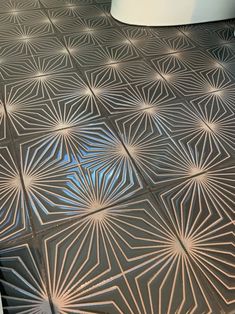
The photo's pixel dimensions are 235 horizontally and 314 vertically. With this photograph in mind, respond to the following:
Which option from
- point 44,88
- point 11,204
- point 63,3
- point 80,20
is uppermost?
point 63,3

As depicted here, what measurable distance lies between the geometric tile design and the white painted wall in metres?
0.12

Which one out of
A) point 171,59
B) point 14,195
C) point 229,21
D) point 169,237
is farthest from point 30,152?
point 229,21

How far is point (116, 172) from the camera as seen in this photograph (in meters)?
1.08

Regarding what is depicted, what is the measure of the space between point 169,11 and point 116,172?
3.96ft

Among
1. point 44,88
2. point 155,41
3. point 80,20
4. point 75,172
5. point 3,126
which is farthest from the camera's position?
point 80,20

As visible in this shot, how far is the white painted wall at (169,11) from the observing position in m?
1.77

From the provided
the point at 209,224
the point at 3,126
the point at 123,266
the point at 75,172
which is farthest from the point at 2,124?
the point at 209,224

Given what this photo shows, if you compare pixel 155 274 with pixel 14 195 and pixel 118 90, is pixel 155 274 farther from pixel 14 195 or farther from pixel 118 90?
pixel 118 90

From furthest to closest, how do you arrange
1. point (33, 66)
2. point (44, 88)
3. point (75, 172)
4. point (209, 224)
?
point (33, 66)
point (44, 88)
point (75, 172)
point (209, 224)

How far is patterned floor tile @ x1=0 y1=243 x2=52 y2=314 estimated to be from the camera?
770 mm

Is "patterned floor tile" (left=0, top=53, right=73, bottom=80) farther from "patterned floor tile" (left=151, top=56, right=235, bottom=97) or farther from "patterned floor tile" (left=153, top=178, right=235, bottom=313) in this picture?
"patterned floor tile" (left=153, top=178, right=235, bottom=313)

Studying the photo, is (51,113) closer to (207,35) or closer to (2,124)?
(2,124)

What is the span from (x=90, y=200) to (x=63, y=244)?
0.17 metres

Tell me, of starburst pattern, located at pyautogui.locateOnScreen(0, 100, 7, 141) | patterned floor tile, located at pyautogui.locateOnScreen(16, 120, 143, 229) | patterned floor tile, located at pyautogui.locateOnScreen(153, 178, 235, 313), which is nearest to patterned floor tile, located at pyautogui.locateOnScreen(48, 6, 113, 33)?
starburst pattern, located at pyautogui.locateOnScreen(0, 100, 7, 141)
